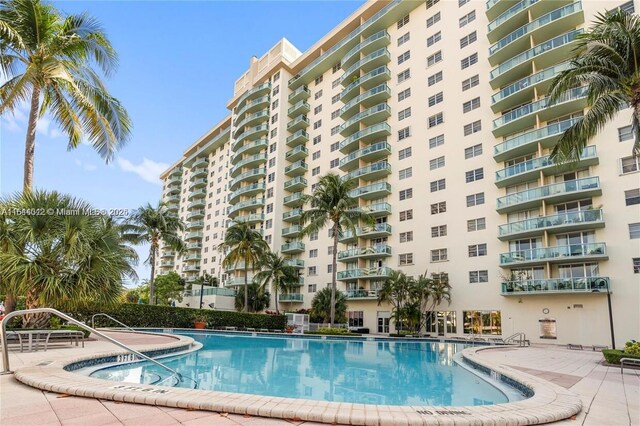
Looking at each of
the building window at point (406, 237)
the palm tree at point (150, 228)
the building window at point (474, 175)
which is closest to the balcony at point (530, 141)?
the building window at point (474, 175)

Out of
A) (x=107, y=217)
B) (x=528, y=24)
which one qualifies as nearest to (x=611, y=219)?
(x=528, y=24)

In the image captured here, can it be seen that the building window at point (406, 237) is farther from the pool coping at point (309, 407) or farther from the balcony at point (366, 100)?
the pool coping at point (309, 407)

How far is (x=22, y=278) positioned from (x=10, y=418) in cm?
870

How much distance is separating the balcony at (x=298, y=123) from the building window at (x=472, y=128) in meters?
23.7

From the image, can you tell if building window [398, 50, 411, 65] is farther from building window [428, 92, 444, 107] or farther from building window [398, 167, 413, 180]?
building window [398, 167, 413, 180]

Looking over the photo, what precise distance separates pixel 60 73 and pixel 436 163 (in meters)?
30.7

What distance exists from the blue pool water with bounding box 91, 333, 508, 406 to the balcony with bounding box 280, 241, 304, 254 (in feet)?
96.4

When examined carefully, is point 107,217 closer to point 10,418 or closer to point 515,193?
point 10,418

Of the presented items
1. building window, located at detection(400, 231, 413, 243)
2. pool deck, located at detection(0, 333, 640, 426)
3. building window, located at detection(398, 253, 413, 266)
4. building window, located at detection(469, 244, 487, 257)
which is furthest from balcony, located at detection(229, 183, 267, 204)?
pool deck, located at detection(0, 333, 640, 426)

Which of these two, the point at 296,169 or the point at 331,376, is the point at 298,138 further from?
the point at 331,376

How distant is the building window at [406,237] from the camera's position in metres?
37.6

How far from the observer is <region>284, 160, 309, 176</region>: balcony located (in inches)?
2017

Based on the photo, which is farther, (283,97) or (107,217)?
(283,97)

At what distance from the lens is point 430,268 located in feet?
115
